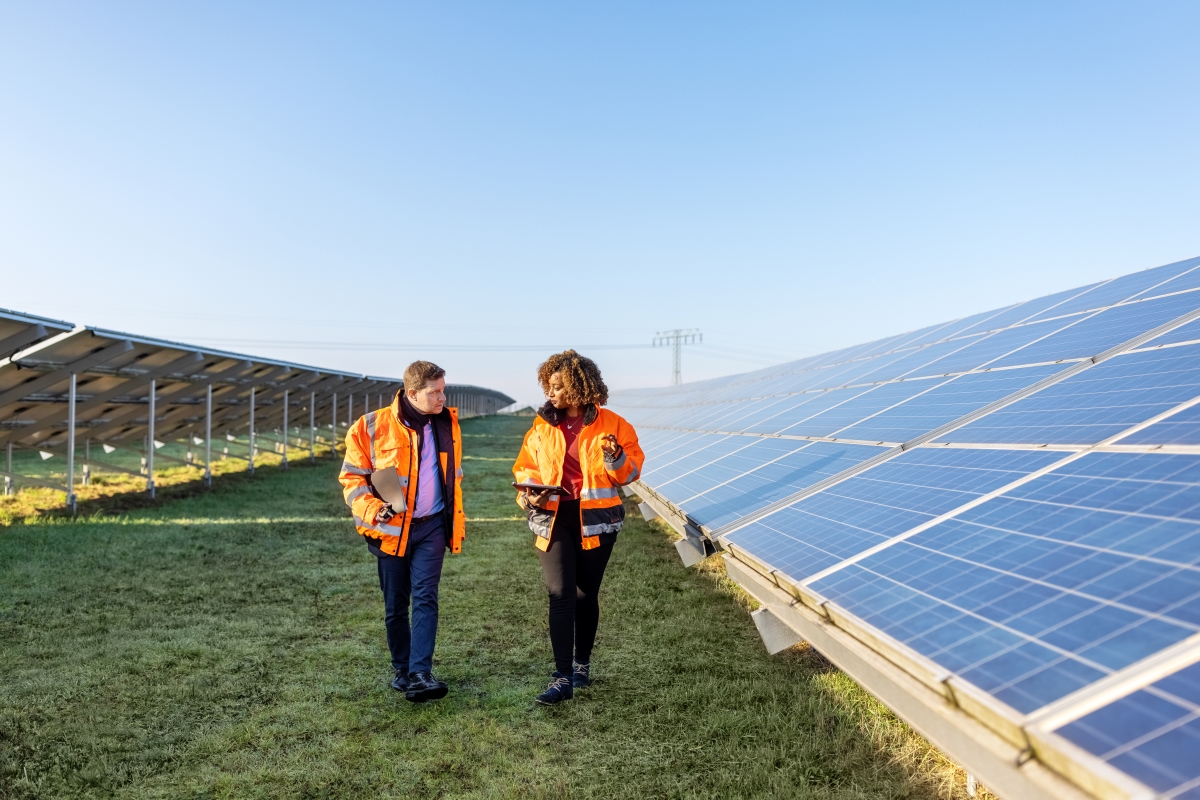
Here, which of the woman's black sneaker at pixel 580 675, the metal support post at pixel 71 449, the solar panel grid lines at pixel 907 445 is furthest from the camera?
the metal support post at pixel 71 449

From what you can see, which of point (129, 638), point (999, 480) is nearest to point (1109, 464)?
point (999, 480)

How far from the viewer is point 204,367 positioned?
16828 mm

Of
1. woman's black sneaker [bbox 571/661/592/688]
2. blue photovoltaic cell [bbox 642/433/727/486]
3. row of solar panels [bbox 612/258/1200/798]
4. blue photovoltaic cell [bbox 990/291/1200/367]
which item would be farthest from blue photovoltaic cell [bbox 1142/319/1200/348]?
blue photovoltaic cell [bbox 642/433/727/486]

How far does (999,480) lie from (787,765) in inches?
75.9

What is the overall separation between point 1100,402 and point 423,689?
4717 mm

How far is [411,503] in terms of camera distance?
17.1ft

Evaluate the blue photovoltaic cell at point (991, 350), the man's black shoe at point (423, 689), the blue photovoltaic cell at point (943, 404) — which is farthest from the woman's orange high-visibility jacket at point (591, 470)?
the blue photovoltaic cell at point (991, 350)

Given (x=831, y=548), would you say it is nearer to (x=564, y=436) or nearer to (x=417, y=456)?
(x=564, y=436)

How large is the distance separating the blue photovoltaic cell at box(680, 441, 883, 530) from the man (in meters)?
2.05

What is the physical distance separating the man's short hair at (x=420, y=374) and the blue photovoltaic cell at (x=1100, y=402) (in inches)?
145

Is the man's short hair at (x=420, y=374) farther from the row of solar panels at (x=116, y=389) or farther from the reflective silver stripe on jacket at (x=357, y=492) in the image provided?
the row of solar panels at (x=116, y=389)

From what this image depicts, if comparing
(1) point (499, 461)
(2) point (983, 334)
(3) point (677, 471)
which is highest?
(2) point (983, 334)

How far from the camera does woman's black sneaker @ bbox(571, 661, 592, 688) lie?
529cm

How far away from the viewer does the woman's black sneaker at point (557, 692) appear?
503 cm
